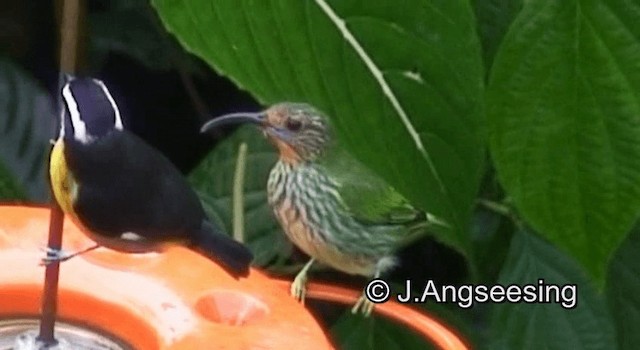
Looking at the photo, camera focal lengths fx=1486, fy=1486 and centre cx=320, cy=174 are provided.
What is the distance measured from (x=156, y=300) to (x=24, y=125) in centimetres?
74

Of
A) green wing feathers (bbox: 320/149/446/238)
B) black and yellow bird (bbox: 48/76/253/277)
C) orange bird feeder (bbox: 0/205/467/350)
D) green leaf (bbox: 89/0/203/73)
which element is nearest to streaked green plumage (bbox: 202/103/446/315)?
green wing feathers (bbox: 320/149/446/238)

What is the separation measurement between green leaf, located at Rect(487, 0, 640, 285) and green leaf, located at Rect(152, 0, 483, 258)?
0.10 feet

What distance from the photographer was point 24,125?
4.95ft

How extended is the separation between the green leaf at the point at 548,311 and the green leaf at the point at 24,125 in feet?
1.55

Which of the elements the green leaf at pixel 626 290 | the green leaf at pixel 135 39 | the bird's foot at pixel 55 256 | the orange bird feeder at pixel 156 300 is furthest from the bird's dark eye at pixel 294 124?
the green leaf at pixel 135 39

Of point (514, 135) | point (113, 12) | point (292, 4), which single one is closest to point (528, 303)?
point (514, 135)

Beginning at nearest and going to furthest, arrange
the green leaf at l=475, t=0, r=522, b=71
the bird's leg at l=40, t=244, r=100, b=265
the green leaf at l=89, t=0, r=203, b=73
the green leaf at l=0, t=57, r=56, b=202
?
1. the bird's leg at l=40, t=244, r=100, b=265
2. the green leaf at l=475, t=0, r=522, b=71
3. the green leaf at l=0, t=57, r=56, b=202
4. the green leaf at l=89, t=0, r=203, b=73

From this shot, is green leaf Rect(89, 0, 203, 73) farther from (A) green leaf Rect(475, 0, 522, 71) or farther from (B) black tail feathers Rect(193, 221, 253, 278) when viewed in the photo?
(B) black tail feathers Rect(193, 221, 253, 278)

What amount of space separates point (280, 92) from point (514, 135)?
0.16 meters

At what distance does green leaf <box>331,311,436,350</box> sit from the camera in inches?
53.9

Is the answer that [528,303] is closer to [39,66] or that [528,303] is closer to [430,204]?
[430,204]

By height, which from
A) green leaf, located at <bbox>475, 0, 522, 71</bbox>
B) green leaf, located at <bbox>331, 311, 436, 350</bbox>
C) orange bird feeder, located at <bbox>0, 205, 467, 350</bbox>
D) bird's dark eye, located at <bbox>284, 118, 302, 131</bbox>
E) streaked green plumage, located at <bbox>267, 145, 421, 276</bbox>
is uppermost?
green leaf, located at <bbox>475, 0, 522, 71</bbox>

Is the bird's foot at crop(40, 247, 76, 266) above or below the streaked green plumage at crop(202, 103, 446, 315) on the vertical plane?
above

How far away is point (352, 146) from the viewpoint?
944 millimetres
